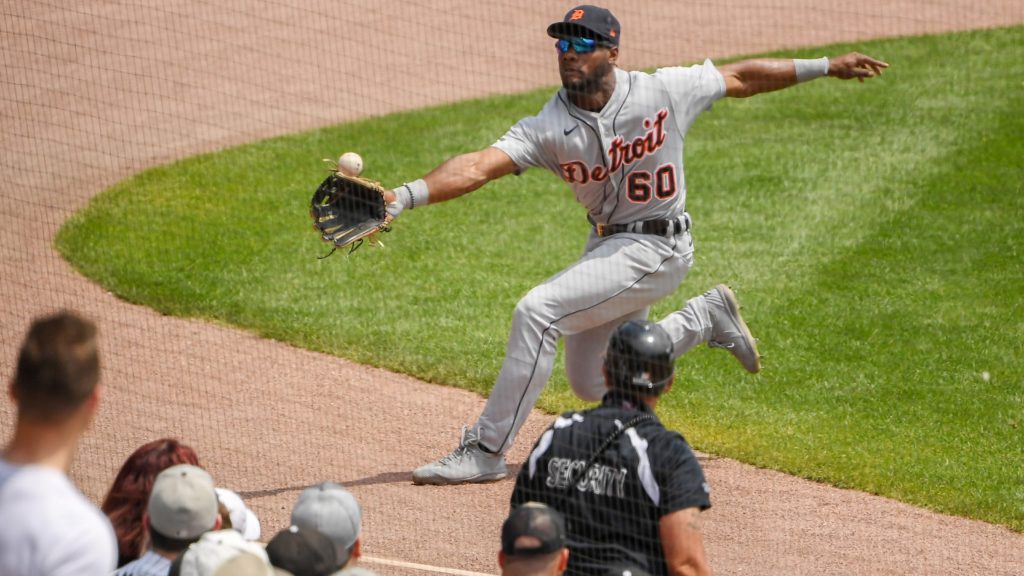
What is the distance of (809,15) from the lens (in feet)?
44.9

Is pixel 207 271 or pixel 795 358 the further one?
pixel 207 271

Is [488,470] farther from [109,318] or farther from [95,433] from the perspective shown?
[109,318]

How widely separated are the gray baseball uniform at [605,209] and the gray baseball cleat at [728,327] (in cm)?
43

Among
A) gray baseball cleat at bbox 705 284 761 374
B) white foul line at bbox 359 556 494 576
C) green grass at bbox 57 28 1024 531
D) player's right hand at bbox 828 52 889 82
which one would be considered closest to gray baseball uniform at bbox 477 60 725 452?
gray baseball cleat at bbox 705 284 761 374

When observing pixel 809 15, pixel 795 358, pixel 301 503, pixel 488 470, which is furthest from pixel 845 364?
pixel 809 15

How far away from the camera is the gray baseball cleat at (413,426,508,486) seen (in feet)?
18.7

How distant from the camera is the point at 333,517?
10.3ft

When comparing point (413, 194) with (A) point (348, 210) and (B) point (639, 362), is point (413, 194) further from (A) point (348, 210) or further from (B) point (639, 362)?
(B) point (639, 362)

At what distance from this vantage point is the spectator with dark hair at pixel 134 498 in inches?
134

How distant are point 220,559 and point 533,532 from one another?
0.73 meters

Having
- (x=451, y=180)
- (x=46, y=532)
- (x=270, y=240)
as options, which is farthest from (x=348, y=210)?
(x=270, y=240)

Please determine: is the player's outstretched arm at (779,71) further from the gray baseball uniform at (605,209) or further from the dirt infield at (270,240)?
the dirt infield at (270,240)

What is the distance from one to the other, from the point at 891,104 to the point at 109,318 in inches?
283

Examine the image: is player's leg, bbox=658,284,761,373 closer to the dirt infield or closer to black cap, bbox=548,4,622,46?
the dirt infield
